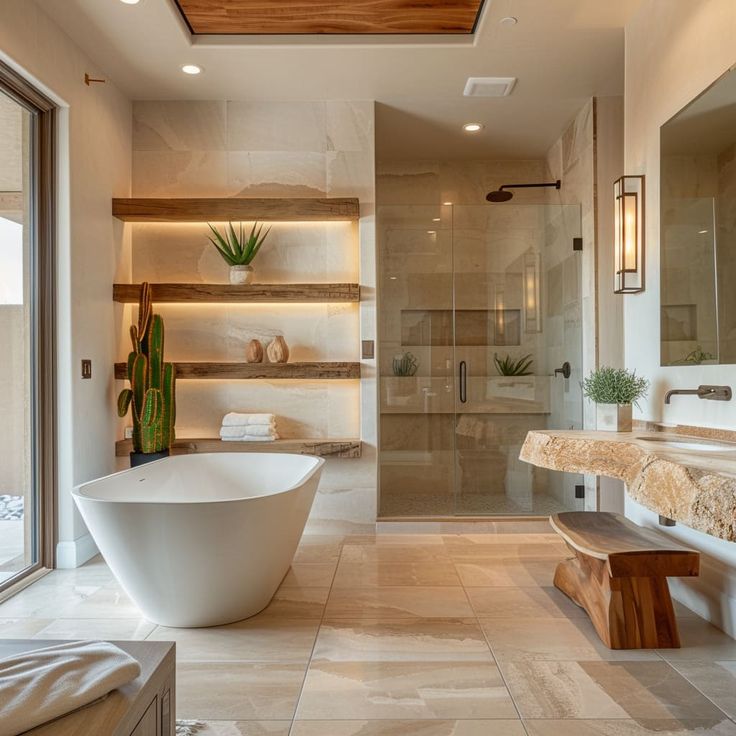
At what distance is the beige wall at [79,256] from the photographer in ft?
10.0

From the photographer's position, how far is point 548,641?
7.40ft

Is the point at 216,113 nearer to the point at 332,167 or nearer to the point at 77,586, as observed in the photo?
the point at 332,167

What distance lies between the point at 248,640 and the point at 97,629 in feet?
2.05

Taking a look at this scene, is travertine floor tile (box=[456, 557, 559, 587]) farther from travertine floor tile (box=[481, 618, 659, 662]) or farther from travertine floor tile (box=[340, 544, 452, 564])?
travertine floor tile (box=[481, 618, 659, 662])

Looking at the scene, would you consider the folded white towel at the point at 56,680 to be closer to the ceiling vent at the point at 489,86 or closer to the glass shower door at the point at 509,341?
the glass shower door at the point at 509,341

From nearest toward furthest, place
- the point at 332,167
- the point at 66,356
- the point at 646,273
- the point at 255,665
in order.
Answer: the point at 255,665
the point at 646,273
the point at 66,356
the point at 332,167

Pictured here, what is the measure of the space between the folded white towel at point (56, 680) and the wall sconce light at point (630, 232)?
8.50 feet

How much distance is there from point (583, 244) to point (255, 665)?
3.17 meters

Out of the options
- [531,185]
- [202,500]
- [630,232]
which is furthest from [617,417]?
[531,185]

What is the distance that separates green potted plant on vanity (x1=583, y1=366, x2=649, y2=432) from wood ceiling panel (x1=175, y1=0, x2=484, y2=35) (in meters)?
1.94

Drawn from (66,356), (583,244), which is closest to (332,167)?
(583,244)

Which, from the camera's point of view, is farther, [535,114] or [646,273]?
[535,114]

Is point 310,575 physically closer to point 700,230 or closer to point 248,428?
point 248,428

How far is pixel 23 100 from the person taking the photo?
9.55ft
